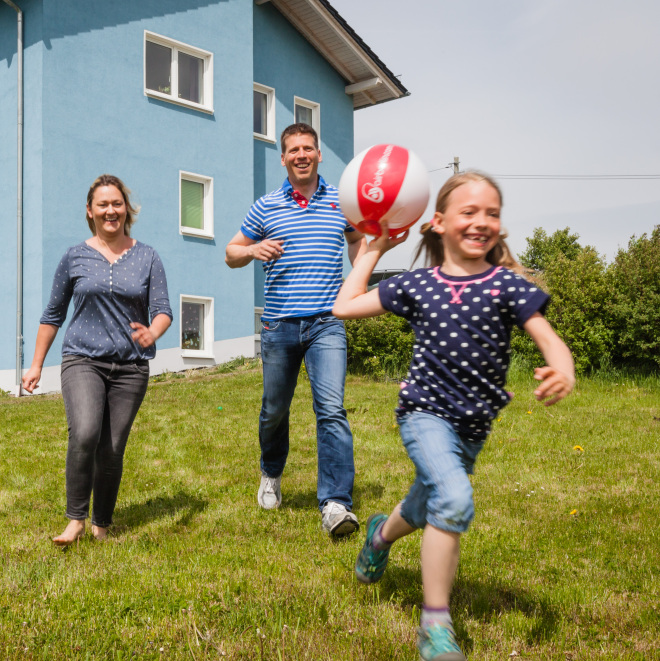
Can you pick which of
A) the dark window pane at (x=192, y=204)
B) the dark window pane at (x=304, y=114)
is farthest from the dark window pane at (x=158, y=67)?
the dark window pane at (x=304, y=114)

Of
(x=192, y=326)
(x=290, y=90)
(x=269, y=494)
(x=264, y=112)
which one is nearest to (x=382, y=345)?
(x=192, y=326)

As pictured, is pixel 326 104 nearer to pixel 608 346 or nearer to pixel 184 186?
pixel 184 186

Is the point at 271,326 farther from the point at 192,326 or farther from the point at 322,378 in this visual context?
the point at 192,326

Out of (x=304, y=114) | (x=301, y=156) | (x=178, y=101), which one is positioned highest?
(x=304, y=114)

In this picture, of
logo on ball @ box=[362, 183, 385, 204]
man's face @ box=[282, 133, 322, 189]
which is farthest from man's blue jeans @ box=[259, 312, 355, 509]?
logo on ball @ box=[362, 183, 385, 204]

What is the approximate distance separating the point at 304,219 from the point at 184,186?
14.1m

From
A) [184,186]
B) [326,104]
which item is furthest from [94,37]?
[326,104]

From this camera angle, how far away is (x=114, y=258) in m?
5.06

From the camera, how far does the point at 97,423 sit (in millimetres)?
4770

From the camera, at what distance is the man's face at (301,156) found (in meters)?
5.09

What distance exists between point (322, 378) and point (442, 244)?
1.77 metres

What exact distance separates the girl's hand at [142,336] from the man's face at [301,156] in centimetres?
141

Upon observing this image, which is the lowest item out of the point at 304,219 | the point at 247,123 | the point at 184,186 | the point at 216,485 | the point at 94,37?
the point at 216,485

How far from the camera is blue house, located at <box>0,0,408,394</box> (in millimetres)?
16188
